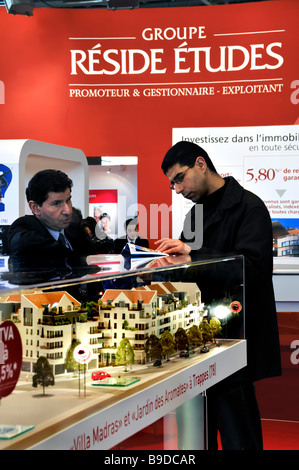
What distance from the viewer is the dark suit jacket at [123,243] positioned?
5760mm

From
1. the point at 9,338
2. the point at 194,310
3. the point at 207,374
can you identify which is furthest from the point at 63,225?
the point at 9,338

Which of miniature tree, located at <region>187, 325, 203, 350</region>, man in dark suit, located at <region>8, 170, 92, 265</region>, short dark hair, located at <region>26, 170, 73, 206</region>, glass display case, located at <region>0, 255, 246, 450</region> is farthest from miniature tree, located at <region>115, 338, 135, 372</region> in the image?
short dark hair, located at <region>26, 170, 73, 206</region>

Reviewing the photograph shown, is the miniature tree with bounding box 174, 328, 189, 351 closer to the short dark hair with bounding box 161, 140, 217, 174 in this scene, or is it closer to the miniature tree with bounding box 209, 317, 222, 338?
the miniature tree with bounding box 209, 317, 222, 338

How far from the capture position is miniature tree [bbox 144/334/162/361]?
76.1 inches

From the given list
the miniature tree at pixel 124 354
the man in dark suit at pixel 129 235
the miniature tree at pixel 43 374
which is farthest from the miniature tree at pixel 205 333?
the man in dark suit at pixel 129 235

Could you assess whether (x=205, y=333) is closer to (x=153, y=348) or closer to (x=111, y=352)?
(x=153, y=348)

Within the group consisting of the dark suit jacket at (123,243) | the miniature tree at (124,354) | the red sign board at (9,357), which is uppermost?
the dark suit jacket at (123,243)

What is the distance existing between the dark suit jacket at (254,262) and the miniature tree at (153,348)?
77 cm

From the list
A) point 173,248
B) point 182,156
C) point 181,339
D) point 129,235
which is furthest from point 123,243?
point 181,339

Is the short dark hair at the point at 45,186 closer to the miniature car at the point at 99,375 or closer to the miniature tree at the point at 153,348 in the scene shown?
the miniature tree at the point at 153,348

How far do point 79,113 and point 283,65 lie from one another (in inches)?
78.3

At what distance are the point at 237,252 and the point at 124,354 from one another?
3.57 ft

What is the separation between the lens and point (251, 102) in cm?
614

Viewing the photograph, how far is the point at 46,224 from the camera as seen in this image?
9.18 feet
